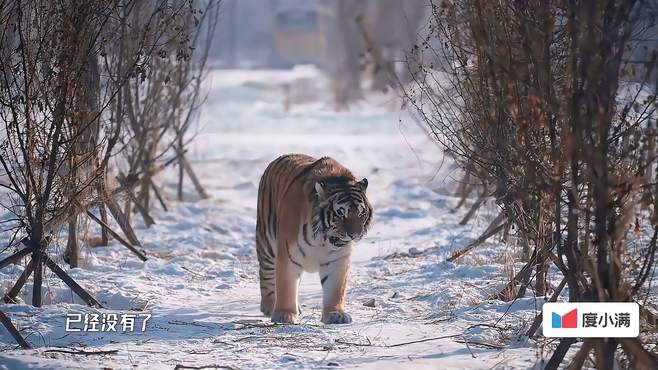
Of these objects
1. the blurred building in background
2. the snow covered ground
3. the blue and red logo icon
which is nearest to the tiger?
the snow covered ground

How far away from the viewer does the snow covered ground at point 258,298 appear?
557 centimetres

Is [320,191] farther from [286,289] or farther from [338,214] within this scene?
[286,289]

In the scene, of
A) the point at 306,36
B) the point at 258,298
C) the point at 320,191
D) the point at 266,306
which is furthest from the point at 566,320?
the point at 306,36

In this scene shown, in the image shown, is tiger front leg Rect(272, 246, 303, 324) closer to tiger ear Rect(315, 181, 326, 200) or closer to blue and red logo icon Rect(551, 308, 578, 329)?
tiger ear Rect(315, 181, 326, 200)

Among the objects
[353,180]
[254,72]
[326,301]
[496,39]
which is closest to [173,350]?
[326,301]

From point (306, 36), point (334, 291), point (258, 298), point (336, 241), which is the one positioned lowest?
point (258, 298)

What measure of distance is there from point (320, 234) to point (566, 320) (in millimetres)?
2527

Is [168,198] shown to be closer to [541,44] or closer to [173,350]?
[173,350]

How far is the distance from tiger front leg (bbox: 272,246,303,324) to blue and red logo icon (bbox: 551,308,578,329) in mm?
2466

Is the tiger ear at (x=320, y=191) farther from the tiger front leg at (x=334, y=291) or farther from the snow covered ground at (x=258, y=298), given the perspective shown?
the snow covered ground at (x=258, y=298)

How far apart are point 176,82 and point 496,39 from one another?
687cm

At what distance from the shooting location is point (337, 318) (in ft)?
22.6

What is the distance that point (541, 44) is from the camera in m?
4.79

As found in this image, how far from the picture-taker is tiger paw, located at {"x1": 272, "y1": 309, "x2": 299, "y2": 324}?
693cm
